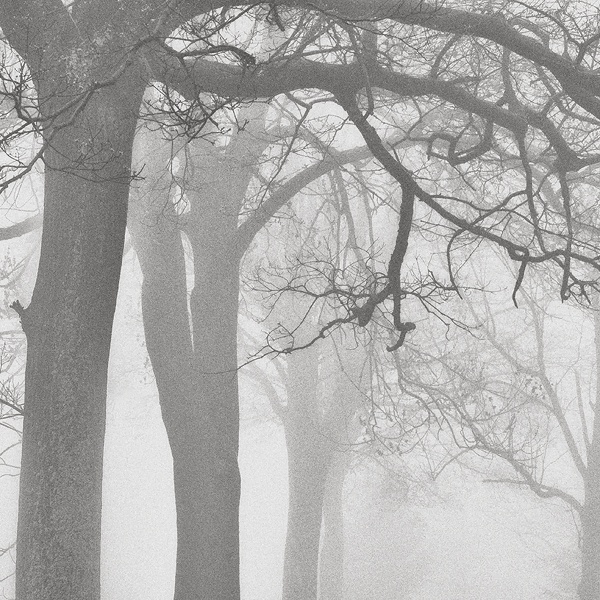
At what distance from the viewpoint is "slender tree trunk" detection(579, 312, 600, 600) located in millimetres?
14742

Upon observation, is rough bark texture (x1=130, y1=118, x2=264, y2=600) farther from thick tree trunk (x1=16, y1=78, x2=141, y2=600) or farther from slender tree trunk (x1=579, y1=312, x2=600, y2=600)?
slender tree trunk (x1=579, y1=312, x2=600, y2=600)

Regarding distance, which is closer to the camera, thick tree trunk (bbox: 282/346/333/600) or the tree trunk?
thick tree trunk (bbox: 282/346/333/600)

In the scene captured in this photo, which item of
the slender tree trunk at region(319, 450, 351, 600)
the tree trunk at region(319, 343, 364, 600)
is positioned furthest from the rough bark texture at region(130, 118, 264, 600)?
the slender tree trunk at region(319, 450, 351, 600)

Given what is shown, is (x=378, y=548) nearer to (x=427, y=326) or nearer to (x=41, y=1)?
(x=427, y=326)

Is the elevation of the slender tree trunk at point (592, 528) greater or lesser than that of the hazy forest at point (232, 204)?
lesser

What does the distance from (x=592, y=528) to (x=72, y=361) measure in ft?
40.0

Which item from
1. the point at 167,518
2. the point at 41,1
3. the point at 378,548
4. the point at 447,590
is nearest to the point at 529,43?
the point at 41,1

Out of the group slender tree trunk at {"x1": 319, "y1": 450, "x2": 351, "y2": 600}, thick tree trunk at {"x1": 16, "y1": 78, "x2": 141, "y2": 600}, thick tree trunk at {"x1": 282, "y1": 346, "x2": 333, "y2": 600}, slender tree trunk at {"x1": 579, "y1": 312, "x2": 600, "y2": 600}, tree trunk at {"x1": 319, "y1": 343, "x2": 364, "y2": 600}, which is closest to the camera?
thick tree trunk at {"x1": 16, "y1": 78, "x2": 141, "y2": 600}

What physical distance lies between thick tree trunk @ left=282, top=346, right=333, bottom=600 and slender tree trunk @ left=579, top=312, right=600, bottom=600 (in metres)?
4.59

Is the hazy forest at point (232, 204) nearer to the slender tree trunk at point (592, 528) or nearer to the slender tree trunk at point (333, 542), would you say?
the slender tree trunk at point (592, 528)

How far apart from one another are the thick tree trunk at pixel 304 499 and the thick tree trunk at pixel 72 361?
30.3 ft

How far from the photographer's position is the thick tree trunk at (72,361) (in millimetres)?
5484

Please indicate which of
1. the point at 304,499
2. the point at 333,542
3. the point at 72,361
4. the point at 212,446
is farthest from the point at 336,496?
the point at 72,361

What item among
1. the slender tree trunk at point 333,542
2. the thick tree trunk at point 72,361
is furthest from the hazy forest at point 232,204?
the slender tree trunk at point 333,542
